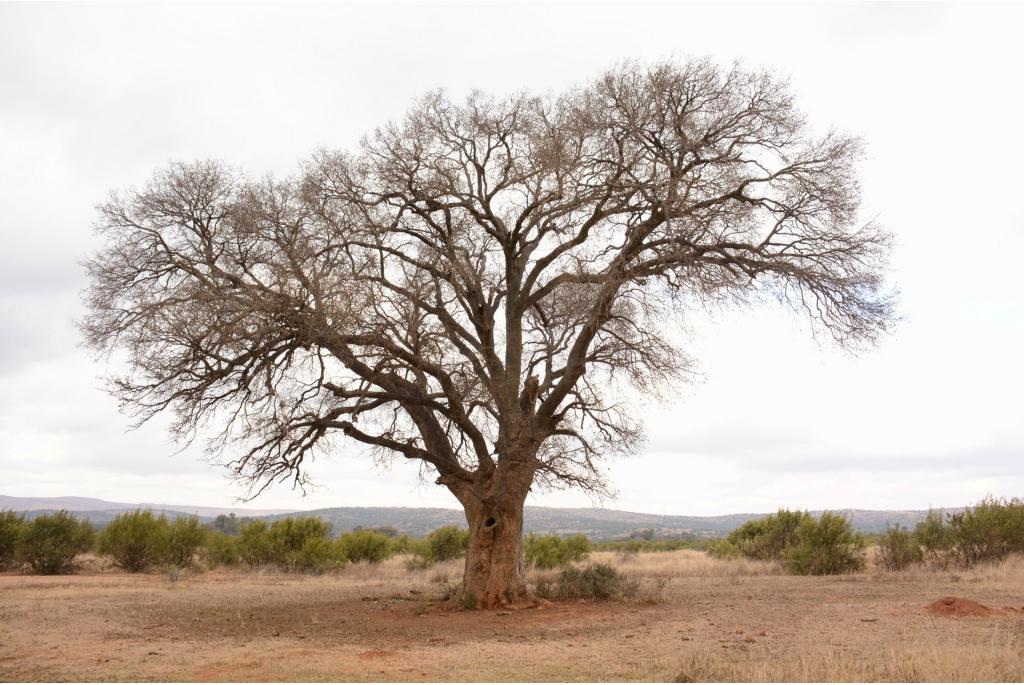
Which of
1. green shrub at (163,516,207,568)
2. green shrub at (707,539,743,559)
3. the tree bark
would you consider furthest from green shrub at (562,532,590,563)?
A: the tree bark

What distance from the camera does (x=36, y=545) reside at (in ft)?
81.6

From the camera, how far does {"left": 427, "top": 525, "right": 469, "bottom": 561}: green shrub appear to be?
1168 inches

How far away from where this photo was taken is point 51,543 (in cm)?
2503

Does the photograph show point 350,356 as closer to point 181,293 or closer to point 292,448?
point 292,448

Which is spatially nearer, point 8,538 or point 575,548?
point 8,538

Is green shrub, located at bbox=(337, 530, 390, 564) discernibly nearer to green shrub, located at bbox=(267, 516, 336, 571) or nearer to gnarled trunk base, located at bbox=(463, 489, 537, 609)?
green shrub, located at bbox=(267, 516, 336, 571)

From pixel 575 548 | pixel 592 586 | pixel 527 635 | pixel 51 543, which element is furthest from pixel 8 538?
pixel 527 635

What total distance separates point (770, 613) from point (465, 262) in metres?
8.05

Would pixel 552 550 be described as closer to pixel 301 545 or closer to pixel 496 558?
pixel 301 545

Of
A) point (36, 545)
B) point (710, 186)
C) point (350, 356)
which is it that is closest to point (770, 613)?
point (710, 186)

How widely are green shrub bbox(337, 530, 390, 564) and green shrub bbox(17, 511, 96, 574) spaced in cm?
905

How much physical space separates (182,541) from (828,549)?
2151 centimetres

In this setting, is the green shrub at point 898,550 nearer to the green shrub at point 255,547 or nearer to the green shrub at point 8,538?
the green shrub at point 255,547

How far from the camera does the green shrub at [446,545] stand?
97.3 ft
